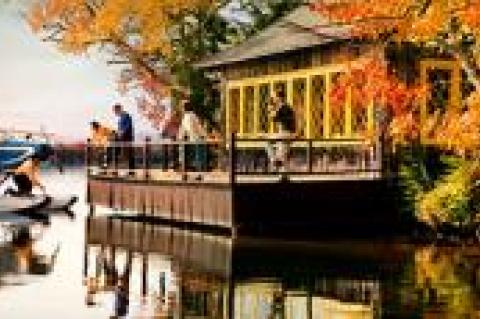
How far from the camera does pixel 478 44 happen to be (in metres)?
26.3

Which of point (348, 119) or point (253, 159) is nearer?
point (348, 119)

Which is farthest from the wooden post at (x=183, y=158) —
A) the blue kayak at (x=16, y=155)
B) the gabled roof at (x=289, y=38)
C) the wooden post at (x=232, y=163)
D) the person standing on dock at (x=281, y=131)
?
the blue kayak at (x=16, y=155)

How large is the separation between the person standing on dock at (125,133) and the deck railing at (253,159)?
0.04 m

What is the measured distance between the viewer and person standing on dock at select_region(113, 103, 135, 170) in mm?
39719

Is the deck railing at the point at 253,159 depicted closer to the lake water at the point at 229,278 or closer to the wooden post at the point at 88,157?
the lake water at the point at 229,278

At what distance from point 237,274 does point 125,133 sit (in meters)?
17.2

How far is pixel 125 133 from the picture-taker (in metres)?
40.7

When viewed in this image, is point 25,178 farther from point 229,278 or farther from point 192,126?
point 229,278

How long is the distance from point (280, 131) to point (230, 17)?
20450mm

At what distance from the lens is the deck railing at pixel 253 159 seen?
32812 millimetres

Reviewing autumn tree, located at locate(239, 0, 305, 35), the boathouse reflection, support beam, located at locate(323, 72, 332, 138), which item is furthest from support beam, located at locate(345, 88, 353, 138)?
autumn tree, located at locate(239, 0, 305, 35)

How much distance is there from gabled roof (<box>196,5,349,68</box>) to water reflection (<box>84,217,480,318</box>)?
6.94 m

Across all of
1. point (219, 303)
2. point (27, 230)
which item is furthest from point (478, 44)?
point (27, 230)

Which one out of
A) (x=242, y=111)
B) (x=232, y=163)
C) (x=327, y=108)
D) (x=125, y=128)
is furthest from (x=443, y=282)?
(x=242, y=111)
